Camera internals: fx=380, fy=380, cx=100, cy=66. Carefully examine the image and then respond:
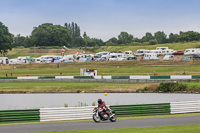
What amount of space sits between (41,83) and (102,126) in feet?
151

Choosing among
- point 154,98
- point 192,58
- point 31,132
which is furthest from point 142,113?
point 192,58

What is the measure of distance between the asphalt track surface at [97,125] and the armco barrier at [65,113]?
38.7 inches

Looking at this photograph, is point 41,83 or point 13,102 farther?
point 41,83

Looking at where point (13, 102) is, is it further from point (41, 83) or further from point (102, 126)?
point (102, 126)

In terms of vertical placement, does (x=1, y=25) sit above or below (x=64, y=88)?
above

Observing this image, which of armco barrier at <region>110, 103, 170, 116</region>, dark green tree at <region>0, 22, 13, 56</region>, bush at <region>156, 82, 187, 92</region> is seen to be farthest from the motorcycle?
dark green tree at <region>0, 22, 13, 56</region>

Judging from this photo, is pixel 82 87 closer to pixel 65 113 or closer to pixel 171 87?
pixel 171 87

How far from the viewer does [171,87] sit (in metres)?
54.0

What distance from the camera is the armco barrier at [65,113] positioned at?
26797 millimetres

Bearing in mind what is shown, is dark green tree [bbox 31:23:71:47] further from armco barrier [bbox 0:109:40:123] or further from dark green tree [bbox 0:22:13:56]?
armco barrier [bbox 0:109:40:123]

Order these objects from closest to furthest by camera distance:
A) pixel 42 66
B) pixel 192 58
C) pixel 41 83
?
1. pixel 41 83
2. pixel 192 58
3. pixel 42 66

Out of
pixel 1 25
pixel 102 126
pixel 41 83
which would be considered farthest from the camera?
pixel 1 25

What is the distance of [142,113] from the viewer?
2906 centimetres

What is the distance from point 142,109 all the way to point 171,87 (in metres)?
25.9
